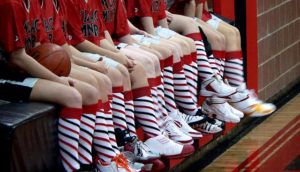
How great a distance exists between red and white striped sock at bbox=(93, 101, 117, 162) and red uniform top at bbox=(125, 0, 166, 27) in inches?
53.4

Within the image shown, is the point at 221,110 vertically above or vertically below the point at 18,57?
below

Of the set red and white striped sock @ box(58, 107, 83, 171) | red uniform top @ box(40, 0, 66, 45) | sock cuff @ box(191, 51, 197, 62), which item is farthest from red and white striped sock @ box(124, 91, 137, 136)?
sock cuff @ box(191, 51, 197, 62)

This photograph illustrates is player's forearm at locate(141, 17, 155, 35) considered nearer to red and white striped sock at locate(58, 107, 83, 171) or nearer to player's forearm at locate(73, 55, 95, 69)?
player's forearm at locate(73, 55, 95, 69)

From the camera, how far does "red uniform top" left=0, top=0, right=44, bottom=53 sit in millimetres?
4465

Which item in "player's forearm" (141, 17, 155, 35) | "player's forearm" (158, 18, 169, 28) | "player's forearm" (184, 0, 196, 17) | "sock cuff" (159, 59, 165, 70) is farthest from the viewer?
"player's forearm" (184, 0, 196, 17)

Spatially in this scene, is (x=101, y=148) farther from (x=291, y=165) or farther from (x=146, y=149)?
(x=291, y=165)

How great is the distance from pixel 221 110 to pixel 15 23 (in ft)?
7.84

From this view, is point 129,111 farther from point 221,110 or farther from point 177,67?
point 221,110

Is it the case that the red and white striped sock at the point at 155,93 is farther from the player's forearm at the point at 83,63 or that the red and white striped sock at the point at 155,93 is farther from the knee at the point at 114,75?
the player's forearm at the point at 83,63

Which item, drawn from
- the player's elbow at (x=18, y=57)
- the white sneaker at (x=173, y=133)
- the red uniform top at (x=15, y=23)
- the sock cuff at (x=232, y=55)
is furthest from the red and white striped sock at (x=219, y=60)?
the player's elbow at (x=18, y=57)

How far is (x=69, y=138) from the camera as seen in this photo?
456 cm

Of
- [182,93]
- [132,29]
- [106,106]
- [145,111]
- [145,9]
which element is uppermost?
[145,9]

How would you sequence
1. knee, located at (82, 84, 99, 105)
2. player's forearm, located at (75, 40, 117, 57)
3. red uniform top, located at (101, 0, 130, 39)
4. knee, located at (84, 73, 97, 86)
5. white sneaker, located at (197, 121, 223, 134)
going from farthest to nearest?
white sneaker, located at (197, 121, 223, 134) < red uniform top, located at (101, 0, 130, 39) < player's forearm, located at (75, 40, 117, 57) < knee, located at (84, 73, 97, 86) < knee, located at (82, 84, 99, 105)

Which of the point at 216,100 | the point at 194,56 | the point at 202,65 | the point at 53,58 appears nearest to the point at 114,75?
the point at 53,58
